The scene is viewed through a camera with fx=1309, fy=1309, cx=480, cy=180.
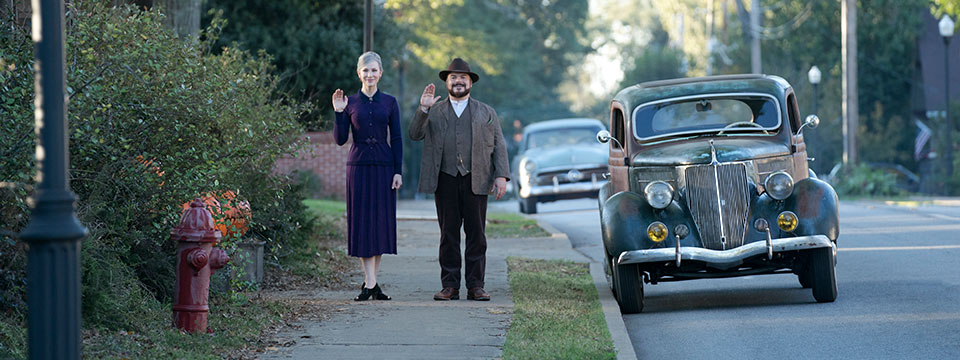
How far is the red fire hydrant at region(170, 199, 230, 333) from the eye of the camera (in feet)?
26.5

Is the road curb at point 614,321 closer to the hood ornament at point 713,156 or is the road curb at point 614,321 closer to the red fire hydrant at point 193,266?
the hood ornament at point 713,156

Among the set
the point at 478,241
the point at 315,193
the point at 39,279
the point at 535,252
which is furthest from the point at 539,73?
the point at 39,279

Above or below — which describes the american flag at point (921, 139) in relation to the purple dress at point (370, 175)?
above

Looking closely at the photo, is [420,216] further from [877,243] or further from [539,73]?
[539,73]

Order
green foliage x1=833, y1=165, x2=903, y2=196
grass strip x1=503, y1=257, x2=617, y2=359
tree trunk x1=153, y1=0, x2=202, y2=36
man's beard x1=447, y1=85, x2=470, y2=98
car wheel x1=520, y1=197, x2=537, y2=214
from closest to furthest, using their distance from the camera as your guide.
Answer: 1. grass strip x1=503, y1=257, x2=617, y2=359
2. man's beard x1=447, y1=85, x2=470, y2=98
3. tree trunk x1=153, y1=0, x2=202, y2=36
4. car wheel x1=520, y1=197, x2=537, y2=214
5. green foliage x1=833, y1=165, x2=903, y2=196

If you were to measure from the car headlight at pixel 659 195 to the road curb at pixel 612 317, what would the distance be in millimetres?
836

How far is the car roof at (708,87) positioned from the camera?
11352mm

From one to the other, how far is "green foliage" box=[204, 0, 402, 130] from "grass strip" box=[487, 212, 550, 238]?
12.9ft

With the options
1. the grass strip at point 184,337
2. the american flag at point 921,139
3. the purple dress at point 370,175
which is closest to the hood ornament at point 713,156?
the purple dress at point 370,175

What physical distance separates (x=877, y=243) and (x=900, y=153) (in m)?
34.8

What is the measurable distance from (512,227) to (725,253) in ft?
34.1

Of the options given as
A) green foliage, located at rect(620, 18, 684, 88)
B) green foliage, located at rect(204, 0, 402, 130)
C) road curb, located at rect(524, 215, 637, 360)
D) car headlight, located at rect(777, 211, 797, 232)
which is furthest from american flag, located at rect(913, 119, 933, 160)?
car headlight, located at rect(777, 211, 797, 232)

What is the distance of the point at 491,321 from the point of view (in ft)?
29.9

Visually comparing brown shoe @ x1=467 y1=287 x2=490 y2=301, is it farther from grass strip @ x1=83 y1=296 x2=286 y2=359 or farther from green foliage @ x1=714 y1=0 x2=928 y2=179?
green foliage @ x1=714 y1=0 x2=928 y2=179
